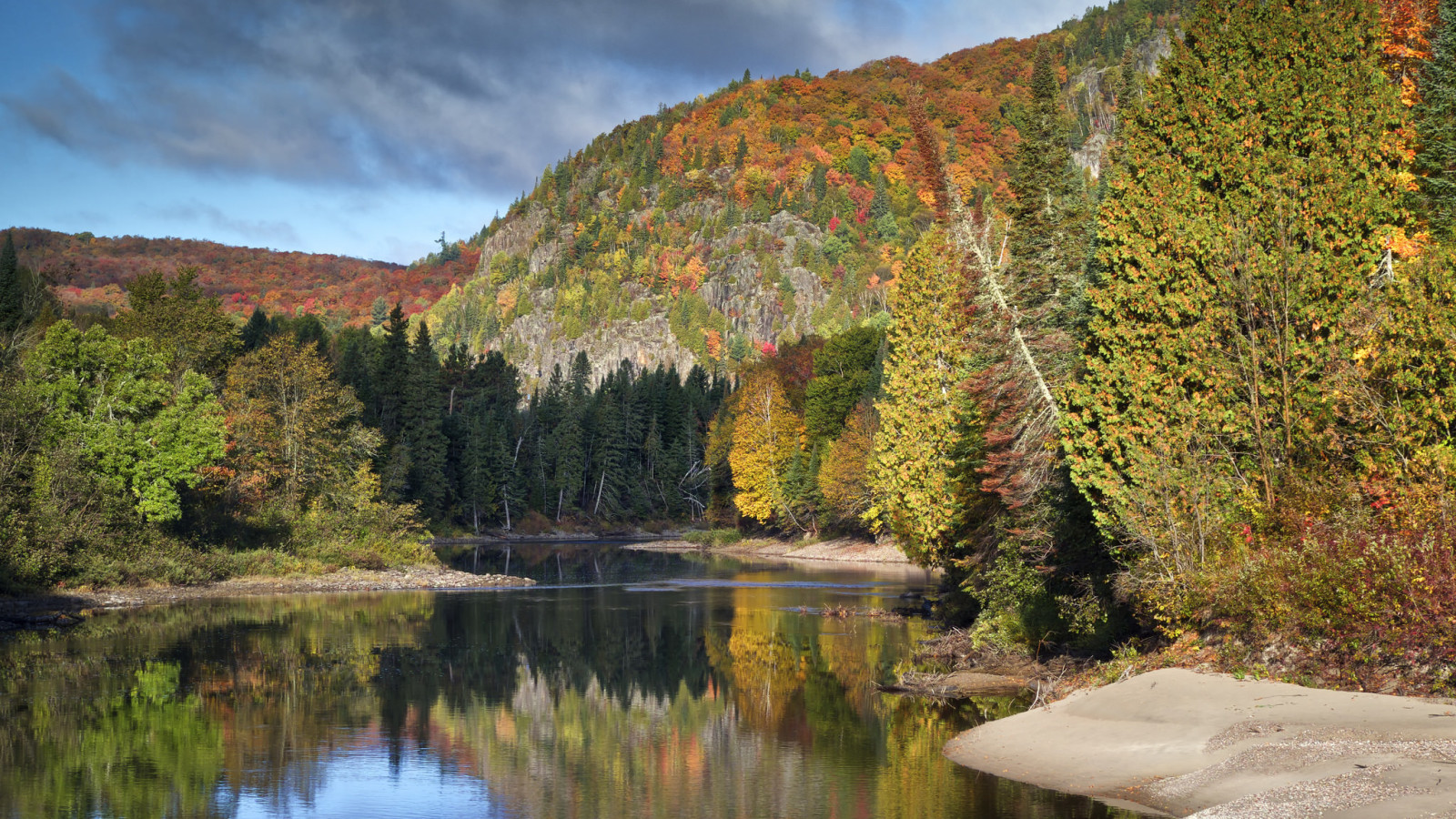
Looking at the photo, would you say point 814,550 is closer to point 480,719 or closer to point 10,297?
point 10,297

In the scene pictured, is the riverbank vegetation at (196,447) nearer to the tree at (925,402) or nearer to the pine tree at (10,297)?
the pine tree at (10,297)

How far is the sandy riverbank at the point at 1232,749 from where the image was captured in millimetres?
13359

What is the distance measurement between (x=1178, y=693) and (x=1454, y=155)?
556 inches

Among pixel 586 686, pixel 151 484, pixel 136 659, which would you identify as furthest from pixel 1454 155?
pixel 151 484

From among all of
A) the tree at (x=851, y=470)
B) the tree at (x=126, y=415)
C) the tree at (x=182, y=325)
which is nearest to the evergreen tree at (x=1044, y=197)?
the tree at (x=851, y=470)

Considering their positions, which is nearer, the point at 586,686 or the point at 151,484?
the point at 586,686

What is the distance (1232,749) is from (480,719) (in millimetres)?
16247

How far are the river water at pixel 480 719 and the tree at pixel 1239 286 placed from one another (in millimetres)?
6965

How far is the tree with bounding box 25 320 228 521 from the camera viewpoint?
4684 centimetres

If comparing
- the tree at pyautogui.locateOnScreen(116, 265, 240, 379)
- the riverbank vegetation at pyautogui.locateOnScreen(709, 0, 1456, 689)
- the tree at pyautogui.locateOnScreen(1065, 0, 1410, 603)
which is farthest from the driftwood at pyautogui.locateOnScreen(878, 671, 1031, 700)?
the tree at pyautogui.locateOnScreen(116, 265, 240, 379)

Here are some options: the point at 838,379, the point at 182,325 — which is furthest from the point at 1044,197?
the point at 838,379

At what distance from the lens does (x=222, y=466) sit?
5619cm

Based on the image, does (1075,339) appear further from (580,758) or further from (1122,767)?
(580,758)

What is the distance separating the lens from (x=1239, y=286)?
20.8 metres
